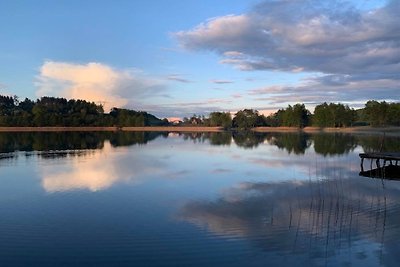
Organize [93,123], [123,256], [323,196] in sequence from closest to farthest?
[123,256] < [323,196] < [93,123]

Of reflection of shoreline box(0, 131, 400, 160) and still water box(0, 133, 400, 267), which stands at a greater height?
reflection of shoreline box(0, 131, 400, 160)

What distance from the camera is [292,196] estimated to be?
1998 cm

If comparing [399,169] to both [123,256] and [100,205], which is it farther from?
[123,256]

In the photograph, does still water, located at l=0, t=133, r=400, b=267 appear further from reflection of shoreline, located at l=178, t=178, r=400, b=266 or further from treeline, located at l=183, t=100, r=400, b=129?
treeline, located at l=183, t=100, r=400, b=129

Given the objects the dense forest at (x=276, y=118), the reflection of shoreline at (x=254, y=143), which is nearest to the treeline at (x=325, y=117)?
the dense forest at (x=276, y=118)

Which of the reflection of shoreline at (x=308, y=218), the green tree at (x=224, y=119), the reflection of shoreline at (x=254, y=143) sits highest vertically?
the green tree at (x=224, y=119)

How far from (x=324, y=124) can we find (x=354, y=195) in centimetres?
14192

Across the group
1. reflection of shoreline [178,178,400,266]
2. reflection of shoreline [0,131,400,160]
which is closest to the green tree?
reflection of shoreline [0,131,400,160]

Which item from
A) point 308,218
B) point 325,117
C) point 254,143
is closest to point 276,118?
point 325,117

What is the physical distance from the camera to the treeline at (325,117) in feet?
476

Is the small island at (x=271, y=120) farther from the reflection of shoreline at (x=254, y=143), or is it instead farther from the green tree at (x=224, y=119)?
the reflection of shoreline at (x=254, y=143)

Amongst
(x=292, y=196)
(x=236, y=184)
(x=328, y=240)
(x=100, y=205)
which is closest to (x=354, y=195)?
(x=292, y=196)

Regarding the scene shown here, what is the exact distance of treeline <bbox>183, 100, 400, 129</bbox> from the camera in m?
145

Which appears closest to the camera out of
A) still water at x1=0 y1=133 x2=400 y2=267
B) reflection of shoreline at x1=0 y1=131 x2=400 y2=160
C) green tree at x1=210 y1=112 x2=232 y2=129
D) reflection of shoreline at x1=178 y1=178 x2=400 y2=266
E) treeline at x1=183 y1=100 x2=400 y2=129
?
still water at x1=0 y1=133 x2=400 y2=267
